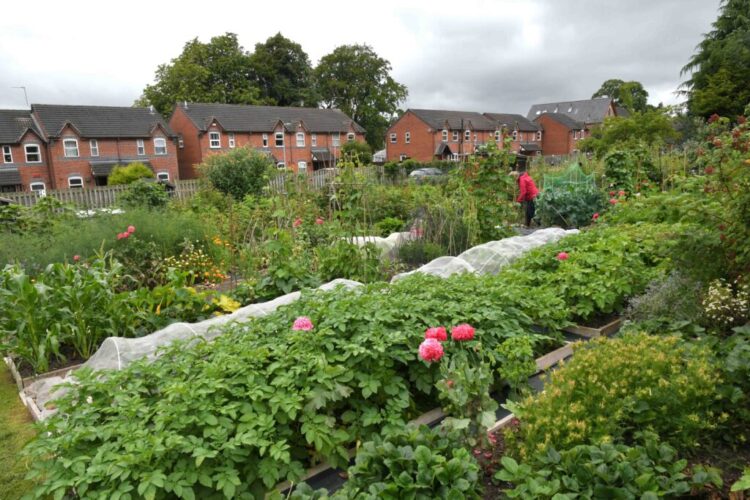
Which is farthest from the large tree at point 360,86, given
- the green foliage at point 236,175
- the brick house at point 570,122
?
the green foliage at point 236,175

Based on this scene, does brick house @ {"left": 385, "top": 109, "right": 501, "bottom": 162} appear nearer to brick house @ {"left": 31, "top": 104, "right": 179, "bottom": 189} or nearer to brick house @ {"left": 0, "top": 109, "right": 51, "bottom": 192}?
brick house @ {"left": 31, "top": 104, "right": 179, "bottom": 189}

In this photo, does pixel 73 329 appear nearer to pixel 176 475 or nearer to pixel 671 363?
pixel 176 475

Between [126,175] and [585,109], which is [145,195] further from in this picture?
[585,109]

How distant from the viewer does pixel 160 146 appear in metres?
32.4

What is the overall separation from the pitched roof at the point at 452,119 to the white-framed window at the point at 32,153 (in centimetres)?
2996

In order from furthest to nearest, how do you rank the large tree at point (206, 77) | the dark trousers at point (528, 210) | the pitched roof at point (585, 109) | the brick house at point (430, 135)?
the pitched roof at point (585, 109), the brick house at point (430, 135), the large tree at point (206, 77), the dark trousers at point (528, 210)

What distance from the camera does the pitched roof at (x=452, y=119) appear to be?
44219 mm

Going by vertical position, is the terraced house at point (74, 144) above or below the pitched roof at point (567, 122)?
below

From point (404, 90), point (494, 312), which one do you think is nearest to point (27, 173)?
point (494, 312)

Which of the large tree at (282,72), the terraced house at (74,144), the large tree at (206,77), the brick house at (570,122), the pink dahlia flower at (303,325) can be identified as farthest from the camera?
the brick house at (570,122)

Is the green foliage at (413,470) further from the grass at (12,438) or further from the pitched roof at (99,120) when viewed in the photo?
the pitched roof at (99,120)

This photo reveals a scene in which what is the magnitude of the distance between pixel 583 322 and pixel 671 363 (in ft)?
6.43

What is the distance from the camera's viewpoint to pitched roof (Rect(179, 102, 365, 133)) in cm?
3444

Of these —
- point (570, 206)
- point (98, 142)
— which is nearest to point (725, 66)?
point (570, 206)
